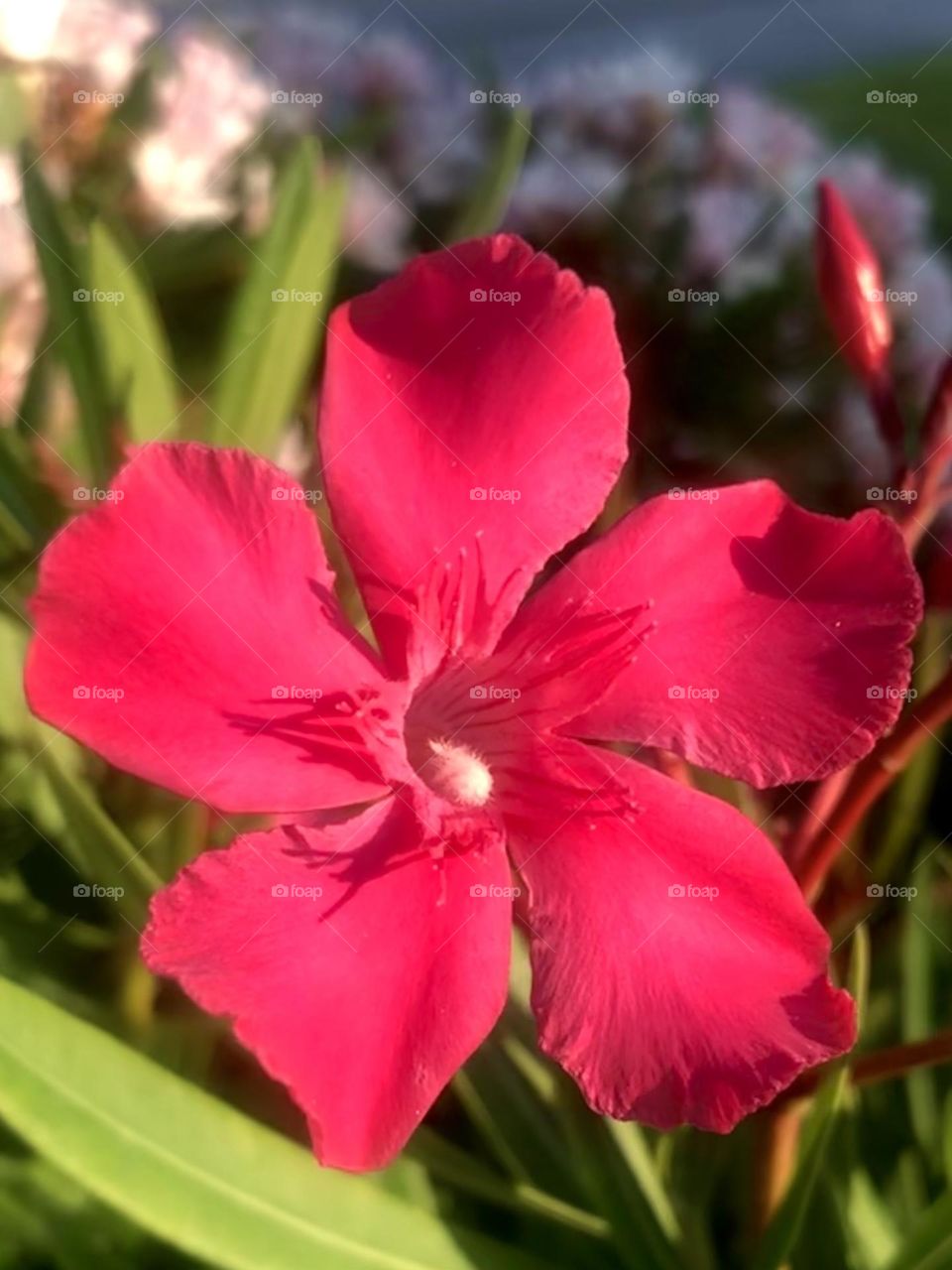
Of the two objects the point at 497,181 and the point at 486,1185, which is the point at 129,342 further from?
the point at 486,1185

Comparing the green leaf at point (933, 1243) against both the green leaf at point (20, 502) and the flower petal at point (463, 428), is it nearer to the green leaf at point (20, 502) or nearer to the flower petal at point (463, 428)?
the flower petal at point (463, 428)

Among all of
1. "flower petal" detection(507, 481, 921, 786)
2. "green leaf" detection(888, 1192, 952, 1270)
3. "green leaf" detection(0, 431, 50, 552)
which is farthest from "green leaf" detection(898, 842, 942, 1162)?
"green leaf" detection(0, 431, 50, 552)

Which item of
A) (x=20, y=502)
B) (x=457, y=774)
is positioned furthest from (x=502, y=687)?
(x=20, y=502)

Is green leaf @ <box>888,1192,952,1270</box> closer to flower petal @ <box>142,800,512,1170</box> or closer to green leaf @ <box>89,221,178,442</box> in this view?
flower petal @ <box>142,800,512,1170</box>

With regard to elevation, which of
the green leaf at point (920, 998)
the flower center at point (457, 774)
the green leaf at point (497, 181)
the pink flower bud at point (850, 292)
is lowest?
the green leaf at point (920, 998)

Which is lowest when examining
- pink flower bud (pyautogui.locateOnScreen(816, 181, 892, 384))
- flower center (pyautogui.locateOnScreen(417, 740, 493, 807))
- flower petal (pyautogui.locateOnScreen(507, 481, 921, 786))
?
flower center (pyautogui.locateOnScreen(417, 740, 493, 807))

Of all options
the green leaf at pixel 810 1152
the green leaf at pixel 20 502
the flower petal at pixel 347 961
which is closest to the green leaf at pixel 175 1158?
the flower petal at pixel 347 961
